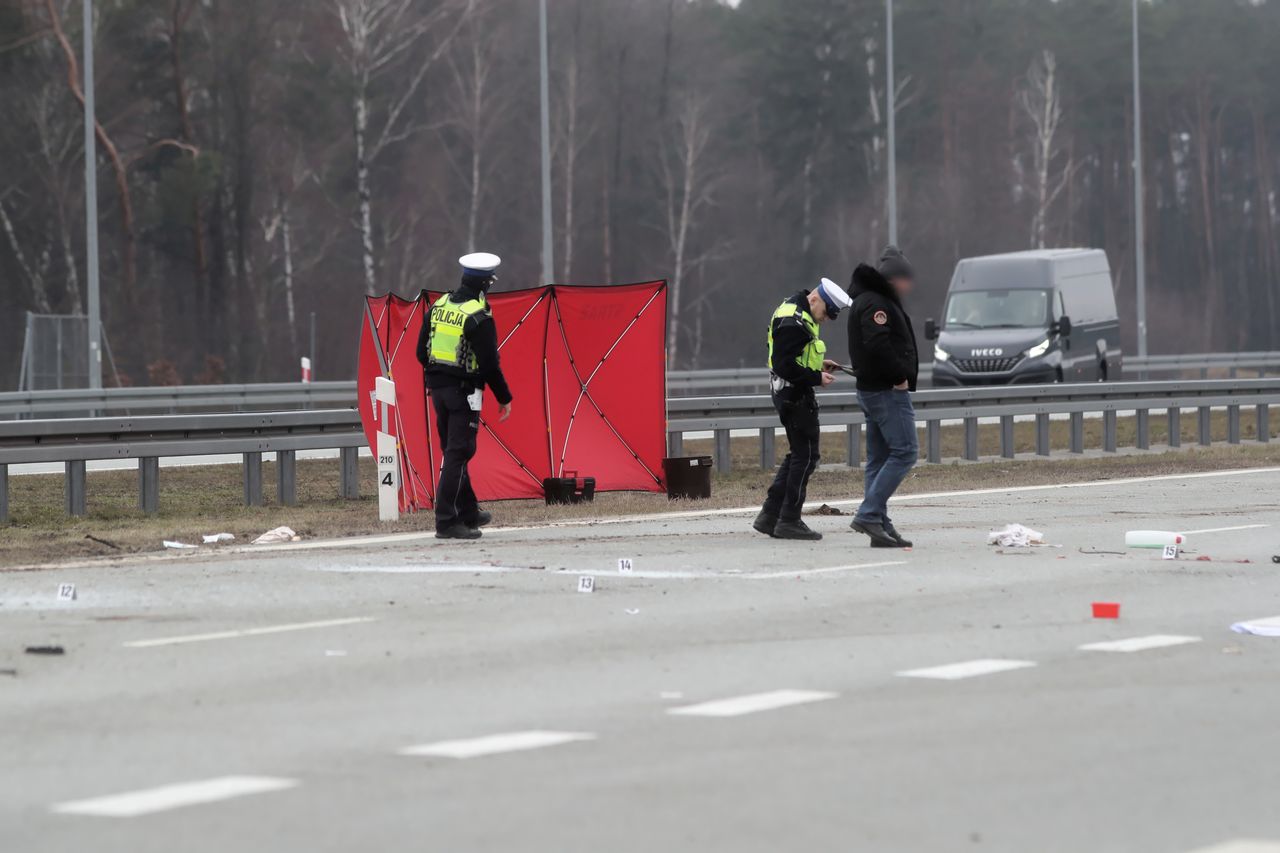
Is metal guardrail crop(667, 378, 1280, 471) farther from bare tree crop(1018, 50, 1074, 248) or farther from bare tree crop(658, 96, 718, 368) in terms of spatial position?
bare tree crop(1018, 50, 1074, 248)

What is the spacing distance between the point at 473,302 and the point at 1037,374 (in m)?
21.6

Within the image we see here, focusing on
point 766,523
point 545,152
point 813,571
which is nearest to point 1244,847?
point 813,571

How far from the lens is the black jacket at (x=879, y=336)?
1339 cm

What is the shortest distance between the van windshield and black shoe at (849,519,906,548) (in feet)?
74.1

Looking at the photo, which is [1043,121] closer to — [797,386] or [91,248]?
[91,248]

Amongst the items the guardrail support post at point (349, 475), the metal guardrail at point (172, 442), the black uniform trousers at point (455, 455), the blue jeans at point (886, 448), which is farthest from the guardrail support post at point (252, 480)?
the blue jeans at point (886, 448)

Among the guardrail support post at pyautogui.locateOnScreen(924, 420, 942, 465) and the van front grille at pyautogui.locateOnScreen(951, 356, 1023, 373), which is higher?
the van front grille at pyautogui.locateOnScreen(951, 356, 1023, 373)

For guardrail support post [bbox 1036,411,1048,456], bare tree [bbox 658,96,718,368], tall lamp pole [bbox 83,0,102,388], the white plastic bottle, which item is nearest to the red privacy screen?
the white plastic bottle

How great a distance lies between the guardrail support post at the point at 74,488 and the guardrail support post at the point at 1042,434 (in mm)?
12416

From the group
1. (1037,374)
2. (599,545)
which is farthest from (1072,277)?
(599,545)

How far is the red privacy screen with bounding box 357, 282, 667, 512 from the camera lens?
17016 millimetres

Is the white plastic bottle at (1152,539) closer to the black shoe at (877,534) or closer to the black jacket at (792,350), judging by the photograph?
the black shoe at (877,534)

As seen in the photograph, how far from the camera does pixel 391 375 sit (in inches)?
671

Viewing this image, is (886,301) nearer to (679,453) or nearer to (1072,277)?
(679,453)
